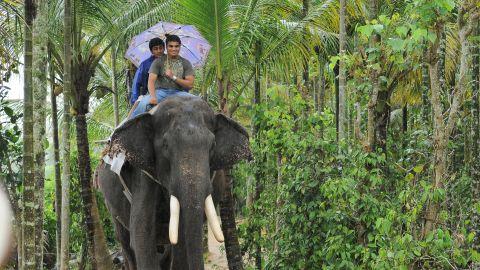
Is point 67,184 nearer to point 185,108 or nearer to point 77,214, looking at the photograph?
point 185,108

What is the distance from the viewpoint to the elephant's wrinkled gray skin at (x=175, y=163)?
551cm

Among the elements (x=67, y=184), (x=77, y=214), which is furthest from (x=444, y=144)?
(x=77, y=214)

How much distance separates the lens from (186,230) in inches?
214

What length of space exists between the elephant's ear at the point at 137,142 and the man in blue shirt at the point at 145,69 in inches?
63.2

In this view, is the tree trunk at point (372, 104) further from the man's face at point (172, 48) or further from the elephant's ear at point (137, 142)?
the elephant's ear at point (137, 142)

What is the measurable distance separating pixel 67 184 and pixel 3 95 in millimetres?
1556

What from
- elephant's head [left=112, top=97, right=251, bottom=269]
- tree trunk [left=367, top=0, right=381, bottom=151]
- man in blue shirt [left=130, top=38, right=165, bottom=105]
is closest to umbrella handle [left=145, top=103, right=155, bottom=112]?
elephant's head [left=112, top=97, right=251, bottom=269]

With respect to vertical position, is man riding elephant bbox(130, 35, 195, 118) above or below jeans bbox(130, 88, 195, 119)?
above

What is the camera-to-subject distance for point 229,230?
995 cm

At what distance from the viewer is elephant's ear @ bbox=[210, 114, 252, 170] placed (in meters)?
6.25

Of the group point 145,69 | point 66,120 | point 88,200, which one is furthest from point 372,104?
point 88,200

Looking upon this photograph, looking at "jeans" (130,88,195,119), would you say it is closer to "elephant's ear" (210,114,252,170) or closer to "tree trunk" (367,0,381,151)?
"elephant's ear" (210,114,252,170)

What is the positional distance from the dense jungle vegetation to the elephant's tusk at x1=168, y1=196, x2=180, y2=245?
60.8 inches

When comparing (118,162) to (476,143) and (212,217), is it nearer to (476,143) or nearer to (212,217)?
(212,217)
